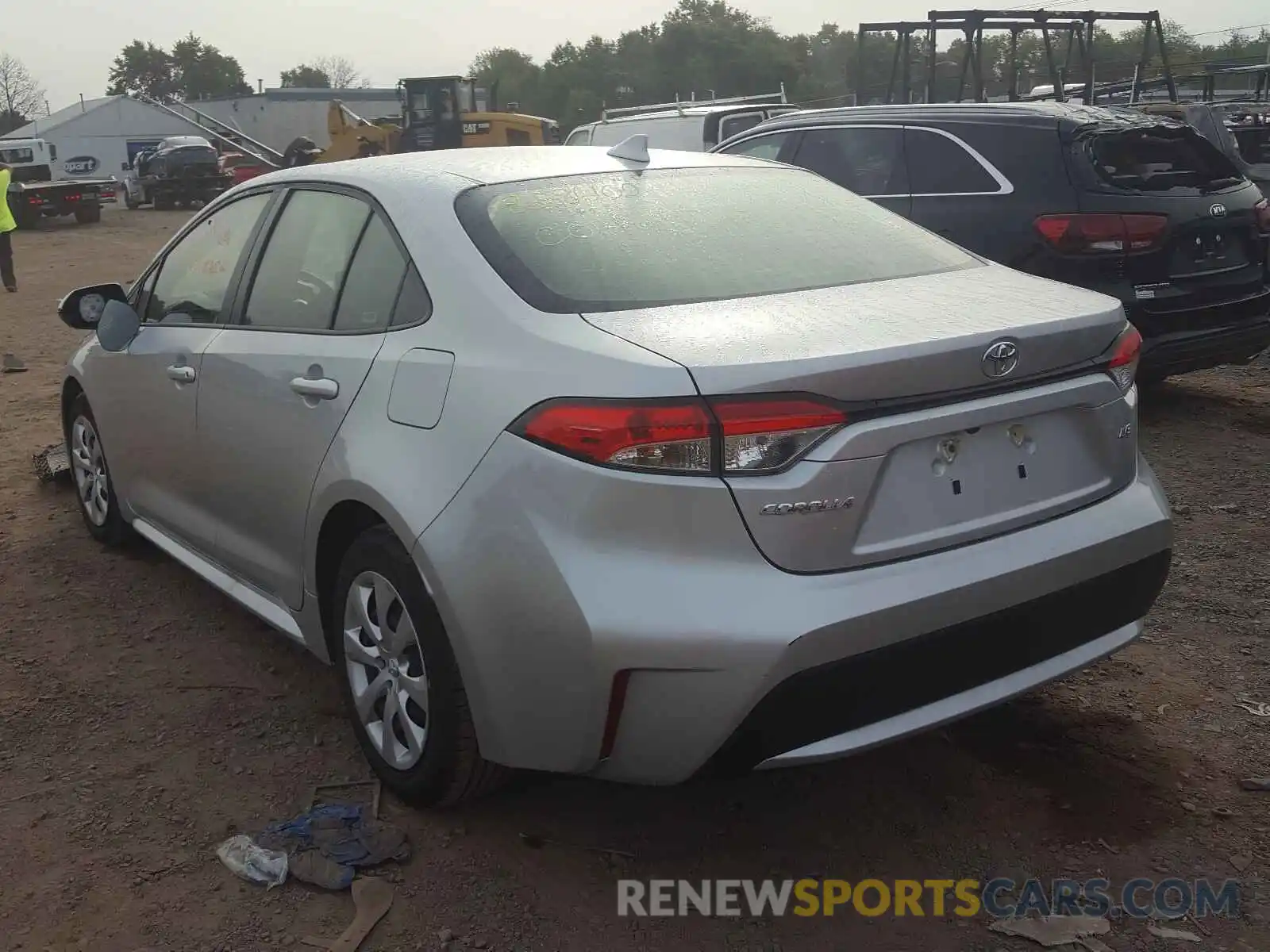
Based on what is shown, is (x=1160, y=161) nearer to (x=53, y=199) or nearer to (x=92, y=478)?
(x=92, y=478)

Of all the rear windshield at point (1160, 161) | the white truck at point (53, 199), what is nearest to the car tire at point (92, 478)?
the rear windshield at point (1160, 161)

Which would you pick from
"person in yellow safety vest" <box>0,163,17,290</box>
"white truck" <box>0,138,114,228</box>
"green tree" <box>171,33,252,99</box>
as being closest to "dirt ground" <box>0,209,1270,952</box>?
"person in yellow safety vest" <box>0,163,17,290</box>

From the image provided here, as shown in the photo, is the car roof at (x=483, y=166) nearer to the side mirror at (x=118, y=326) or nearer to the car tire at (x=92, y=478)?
the side mirror at (x=118, y=326)

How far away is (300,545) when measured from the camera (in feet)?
10.8

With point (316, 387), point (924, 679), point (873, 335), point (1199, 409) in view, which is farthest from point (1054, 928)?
point (1199, 409)

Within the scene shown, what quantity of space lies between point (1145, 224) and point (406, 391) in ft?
14.3

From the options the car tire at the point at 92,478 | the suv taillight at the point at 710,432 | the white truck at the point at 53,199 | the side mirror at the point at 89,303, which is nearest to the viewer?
the suv taillight at the point at 710,432

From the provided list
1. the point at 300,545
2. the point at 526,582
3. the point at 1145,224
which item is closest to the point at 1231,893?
the point at 526,582

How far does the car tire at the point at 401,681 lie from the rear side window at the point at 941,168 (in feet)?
14.7

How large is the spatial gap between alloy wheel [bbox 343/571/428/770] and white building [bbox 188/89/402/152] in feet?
178

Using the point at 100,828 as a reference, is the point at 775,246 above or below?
above

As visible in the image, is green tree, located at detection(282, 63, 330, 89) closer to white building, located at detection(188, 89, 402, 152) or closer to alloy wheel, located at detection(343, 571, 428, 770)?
white building, located at detection(188, 89, 402, 152)

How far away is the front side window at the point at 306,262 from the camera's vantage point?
3320 mm

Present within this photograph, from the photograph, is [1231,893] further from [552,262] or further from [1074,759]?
[552,262]
